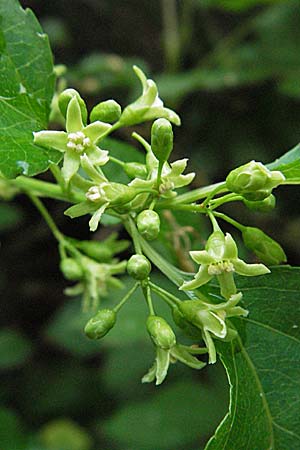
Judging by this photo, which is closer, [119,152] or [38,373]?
[119,152]

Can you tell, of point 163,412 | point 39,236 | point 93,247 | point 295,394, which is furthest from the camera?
point 39,236

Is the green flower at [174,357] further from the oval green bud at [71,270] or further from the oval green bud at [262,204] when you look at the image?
the oval green bud at [71,270]

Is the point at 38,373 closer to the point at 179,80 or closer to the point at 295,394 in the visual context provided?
the point at 179,80

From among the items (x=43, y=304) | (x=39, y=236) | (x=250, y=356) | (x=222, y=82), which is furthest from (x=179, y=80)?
(x=250, y=356)

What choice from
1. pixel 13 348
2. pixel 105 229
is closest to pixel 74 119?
pixel 105 229

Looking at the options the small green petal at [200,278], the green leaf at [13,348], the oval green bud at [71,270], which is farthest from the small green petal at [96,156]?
the green leaf at [13,348]

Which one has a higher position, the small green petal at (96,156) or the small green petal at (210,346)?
the small green petal at (96,156)
